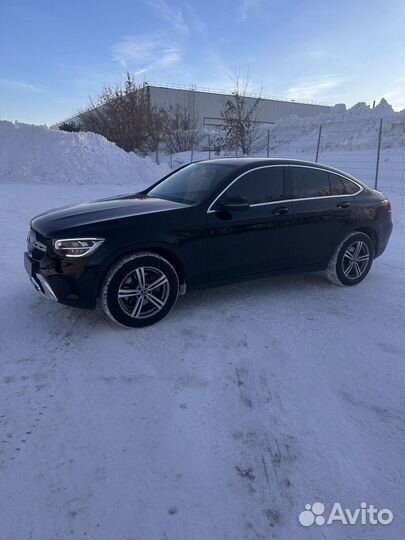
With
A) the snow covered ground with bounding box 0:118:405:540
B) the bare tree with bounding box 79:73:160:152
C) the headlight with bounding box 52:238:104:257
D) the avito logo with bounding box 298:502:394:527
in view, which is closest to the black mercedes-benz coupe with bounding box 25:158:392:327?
the headlight with bounding box 52:238:104:257

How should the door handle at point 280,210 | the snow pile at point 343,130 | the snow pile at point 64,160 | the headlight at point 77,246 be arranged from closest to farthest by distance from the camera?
the headlight at point 77,246, the door handle at point 280,210, the snow pile at point 64,160, the snow pile at point 343,130

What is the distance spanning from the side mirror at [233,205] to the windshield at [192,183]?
0.22 metres

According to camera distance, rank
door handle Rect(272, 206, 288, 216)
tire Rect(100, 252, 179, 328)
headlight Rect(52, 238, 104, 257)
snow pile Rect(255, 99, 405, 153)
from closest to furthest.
A: headlight Rect(52, 238, 104, 257) → tire Rect(100, 252, 179, 328) → door handle Rect(272, 206, 288, 216) → snow pile Rect(255, 99, 405, 153)

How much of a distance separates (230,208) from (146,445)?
2387 millimetres

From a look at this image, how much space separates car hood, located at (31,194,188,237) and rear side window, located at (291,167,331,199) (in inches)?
55.2

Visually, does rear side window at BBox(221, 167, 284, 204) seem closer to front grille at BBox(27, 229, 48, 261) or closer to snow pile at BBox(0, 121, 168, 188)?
front grille at BBox(27, 229, 48, 261)

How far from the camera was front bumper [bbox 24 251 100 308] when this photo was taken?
11.7ft

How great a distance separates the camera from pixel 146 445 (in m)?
2.41

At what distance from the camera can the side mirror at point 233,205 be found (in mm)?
4016

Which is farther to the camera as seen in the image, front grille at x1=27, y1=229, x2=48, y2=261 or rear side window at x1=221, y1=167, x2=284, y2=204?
rear side window at x1=221, y1=167, x2=284, y2=204

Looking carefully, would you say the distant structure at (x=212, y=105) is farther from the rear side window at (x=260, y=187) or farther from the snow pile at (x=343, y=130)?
the rear side window at (x=260, y=187)

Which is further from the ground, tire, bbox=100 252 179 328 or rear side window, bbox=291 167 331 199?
rear side window, bbox=291 167 331 199

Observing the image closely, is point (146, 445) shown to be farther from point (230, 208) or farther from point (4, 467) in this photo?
point (230, 208)

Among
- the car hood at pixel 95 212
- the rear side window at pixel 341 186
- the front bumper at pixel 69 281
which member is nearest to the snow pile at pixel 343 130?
the rear side window at pixel 341 186
